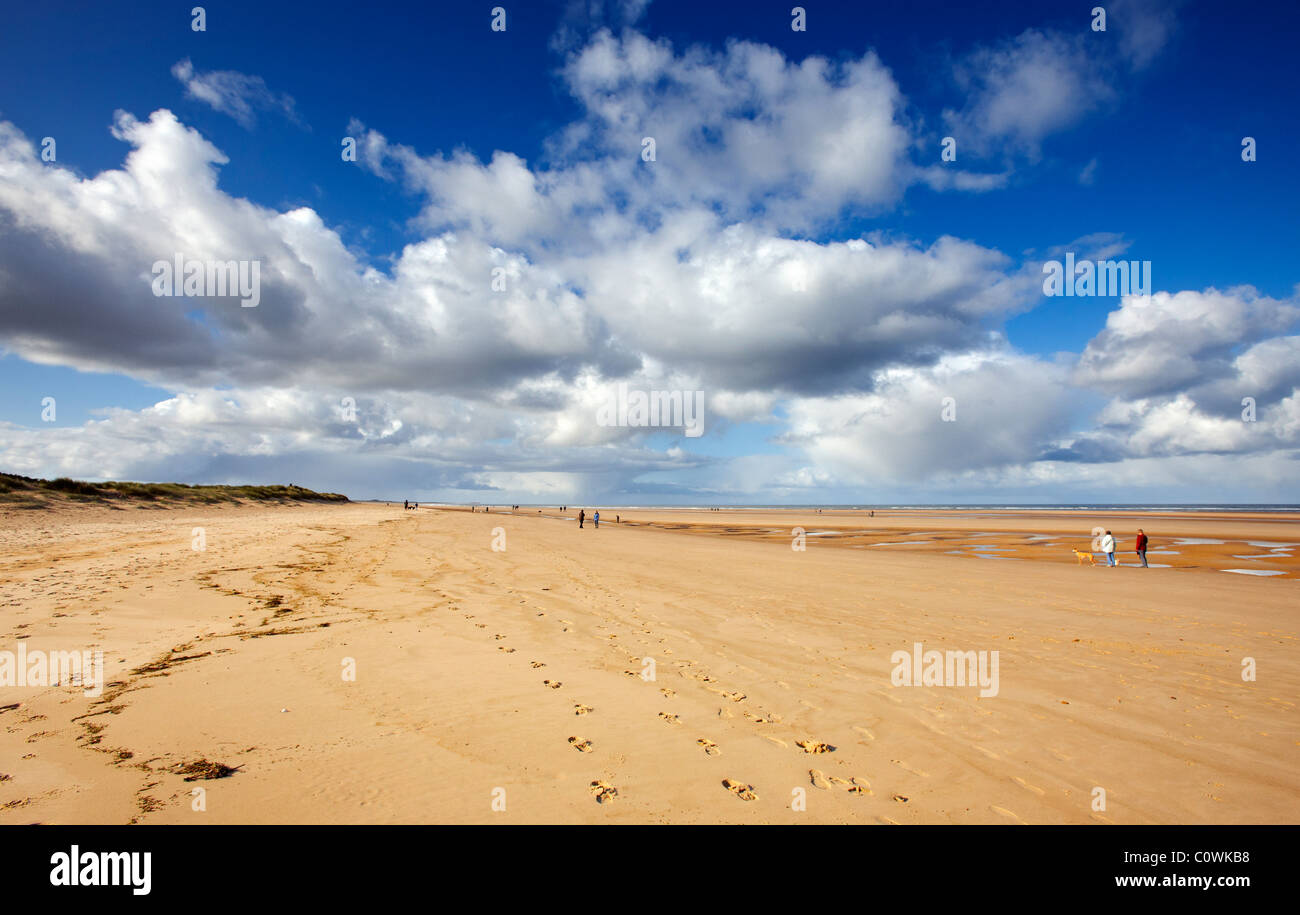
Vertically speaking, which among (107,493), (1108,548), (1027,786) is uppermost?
(107,493)

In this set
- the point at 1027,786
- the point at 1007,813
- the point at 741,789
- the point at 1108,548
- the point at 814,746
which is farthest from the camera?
the point at 1108,548

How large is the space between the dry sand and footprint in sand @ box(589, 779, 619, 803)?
0.07 feet

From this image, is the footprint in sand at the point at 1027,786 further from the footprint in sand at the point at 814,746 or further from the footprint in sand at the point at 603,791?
the footprint in sand at the point at 603,791

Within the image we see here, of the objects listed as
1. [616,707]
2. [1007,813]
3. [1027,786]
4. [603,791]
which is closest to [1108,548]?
[1027,786]

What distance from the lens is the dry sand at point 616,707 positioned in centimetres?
539

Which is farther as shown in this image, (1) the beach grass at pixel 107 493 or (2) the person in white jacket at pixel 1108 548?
(1) the beach grass at pixel 107 493

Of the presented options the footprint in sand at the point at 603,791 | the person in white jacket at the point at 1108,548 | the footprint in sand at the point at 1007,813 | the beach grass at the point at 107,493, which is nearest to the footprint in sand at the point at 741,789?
the footprint in sand at the point at 603,791

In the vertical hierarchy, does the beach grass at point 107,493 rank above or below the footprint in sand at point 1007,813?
above

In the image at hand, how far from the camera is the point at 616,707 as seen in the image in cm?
773

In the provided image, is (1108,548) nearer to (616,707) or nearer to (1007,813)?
(1007,813)

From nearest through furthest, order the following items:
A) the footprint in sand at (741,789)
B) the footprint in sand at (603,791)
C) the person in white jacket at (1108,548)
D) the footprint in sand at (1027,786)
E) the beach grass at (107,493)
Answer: the footprint in sand at (603,791)
the footprint in sand at (741,789)
the footprint in sand at (1027,786)
the person in white jacket at (1108,548)
the beach grass at (107,493)

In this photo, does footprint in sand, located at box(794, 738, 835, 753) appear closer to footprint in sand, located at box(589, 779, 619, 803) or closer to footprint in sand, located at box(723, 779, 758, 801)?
footprint in sand, located at box(723, 779, 758, 801)

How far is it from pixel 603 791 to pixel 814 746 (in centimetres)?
277

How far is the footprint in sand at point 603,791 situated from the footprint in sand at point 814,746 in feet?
8.16
